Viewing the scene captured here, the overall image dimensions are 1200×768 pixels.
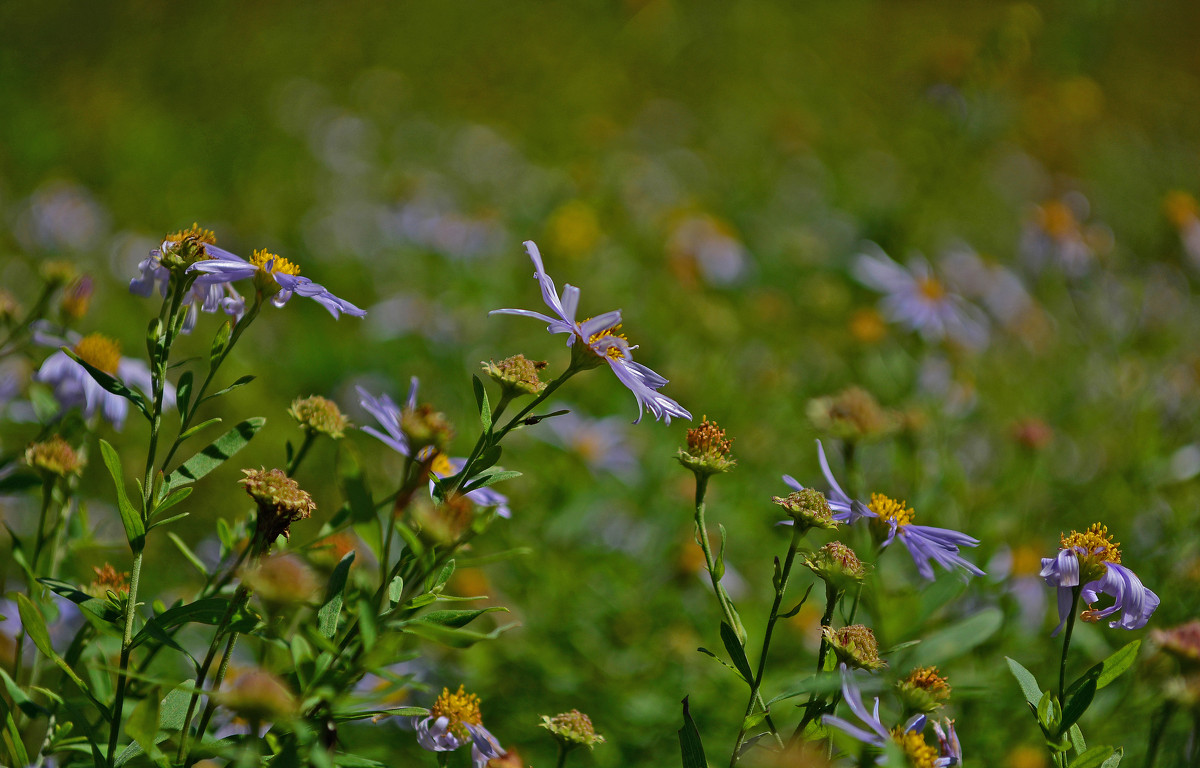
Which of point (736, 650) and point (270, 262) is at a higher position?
point (270, 262)

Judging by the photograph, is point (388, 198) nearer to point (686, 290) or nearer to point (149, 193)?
point (149, 193)

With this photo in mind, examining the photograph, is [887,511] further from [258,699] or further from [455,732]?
[258,699]

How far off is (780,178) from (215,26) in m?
2.65

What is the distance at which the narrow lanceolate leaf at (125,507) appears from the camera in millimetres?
555

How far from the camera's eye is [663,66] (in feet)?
14.5

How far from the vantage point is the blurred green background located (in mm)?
1236

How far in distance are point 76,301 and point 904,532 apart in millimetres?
804

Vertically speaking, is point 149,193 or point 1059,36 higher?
point 1059,36

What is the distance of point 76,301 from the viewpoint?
0.83 meters

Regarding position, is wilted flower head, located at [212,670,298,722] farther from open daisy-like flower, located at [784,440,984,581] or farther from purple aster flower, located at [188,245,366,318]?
open daisy-like flower, located at [784,440,984,581]

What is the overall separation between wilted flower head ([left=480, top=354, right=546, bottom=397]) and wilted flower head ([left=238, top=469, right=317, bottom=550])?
0.15m

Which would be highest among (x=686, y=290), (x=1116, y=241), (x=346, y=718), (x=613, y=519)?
(x=346, y=718)

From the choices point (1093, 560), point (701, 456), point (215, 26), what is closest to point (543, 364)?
point (701, 456)

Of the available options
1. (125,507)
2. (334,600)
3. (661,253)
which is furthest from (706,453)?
(661,253)
